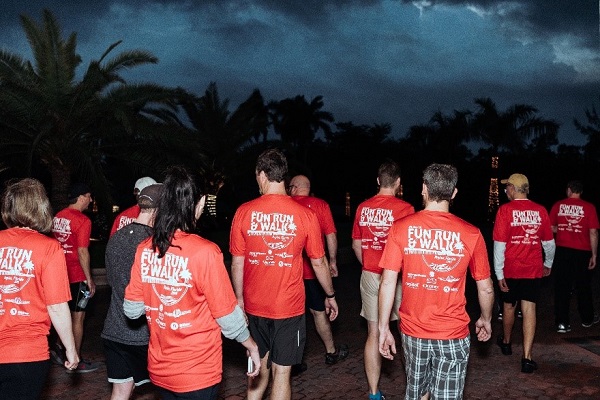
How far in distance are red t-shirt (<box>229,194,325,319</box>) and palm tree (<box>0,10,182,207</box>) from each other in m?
8.75

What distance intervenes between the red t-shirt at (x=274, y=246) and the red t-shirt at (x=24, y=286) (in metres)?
1.50

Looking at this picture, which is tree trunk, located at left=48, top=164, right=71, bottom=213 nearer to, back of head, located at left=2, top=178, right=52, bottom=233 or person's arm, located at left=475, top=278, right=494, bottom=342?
back of head, located at left=2, top=178, right=52, bottom=233

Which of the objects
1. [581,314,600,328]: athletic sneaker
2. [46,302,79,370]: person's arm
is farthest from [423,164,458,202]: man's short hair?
[581,314,600,328]: athletic sneaker

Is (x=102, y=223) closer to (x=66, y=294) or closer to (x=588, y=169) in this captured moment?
(x=66, y=294)

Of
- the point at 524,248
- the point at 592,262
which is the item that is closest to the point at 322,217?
the point at 524,248

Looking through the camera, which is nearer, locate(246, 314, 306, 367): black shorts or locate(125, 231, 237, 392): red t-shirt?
locate(125, 231, 237, 392): red t-shirt

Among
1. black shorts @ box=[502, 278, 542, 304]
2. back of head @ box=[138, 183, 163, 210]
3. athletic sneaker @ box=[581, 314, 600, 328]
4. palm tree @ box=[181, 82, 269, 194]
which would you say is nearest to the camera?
back of head @ box=[138, 183, 163, 210]

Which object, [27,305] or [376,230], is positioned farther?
[376,230]

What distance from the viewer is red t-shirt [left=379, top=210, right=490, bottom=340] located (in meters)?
3.74

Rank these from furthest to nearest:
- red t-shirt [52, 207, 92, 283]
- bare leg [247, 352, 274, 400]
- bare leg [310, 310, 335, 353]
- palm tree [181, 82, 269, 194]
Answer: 1. palm tree [181, 82, 269, 194]
2. bare leg [310, 310, 335, 353]
3. red t-shirt [52, 207, 92, 283]
4. bare leg [247, 352, 274, 400]

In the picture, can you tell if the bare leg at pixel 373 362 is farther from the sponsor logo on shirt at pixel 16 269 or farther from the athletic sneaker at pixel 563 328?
the athletic sneaker at pixel 563 328

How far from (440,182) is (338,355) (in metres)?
3.57

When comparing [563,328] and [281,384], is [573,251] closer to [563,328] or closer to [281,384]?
[563,328]

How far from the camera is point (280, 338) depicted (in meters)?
4.61
